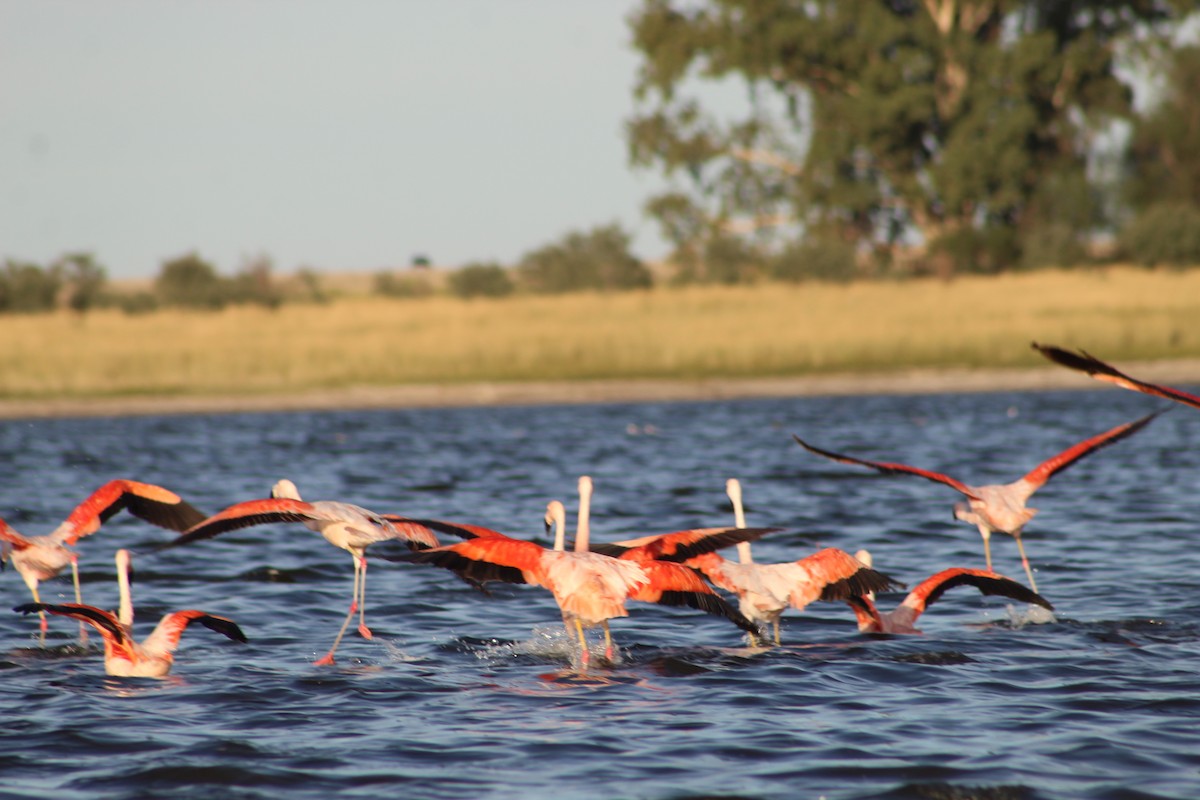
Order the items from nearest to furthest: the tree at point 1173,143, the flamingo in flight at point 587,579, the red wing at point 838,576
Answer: the flamingo in flight at point 587,579 → the red wing at point 838,576 → the tree at point 1173,143

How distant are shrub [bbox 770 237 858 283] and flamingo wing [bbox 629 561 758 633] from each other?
3791 cm

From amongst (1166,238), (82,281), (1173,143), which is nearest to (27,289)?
(82,281)

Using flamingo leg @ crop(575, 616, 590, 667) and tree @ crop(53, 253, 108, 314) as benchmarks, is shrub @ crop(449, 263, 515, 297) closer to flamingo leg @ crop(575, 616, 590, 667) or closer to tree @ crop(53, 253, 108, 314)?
tree @ crop(53, 253, 108, 314)

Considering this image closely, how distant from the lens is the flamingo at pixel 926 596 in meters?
8.65

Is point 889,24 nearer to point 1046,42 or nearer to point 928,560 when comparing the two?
point 1046,42

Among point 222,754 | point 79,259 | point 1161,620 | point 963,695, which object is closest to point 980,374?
point 1161,620

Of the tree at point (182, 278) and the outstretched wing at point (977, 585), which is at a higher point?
the tree at point (182, 278)

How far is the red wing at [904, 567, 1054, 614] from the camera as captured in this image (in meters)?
8.63

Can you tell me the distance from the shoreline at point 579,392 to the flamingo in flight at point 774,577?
67.3 feet

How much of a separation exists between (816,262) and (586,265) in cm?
1163

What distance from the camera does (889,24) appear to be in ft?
145

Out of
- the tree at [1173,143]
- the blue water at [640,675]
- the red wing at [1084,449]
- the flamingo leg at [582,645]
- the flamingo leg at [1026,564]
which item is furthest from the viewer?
the tree at [1173,143]

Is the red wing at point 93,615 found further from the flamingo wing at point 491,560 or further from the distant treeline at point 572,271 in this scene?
the distant treeline at point 572,271

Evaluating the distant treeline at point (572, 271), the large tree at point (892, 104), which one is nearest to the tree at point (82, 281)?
the distant treeline at point (572, 271)
